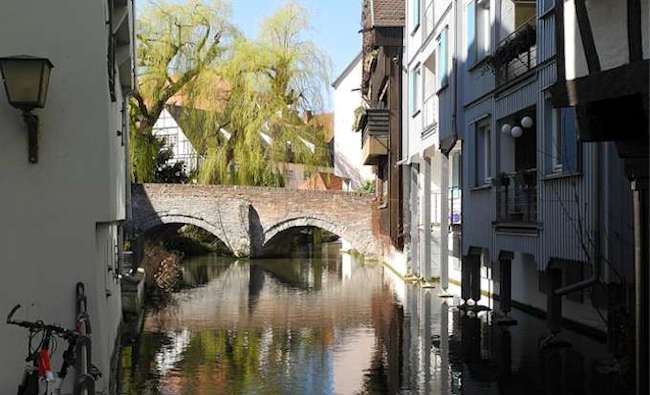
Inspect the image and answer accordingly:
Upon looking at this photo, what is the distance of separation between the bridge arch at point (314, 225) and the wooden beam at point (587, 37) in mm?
30824

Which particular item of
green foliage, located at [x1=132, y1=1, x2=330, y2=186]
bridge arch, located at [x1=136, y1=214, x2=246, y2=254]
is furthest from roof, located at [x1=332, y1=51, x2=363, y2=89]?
bridge arch, located at [x1=136, y1=214, x2=246, y2=254]

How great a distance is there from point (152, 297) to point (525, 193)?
32.1ft

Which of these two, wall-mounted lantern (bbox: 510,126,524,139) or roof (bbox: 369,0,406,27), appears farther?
roof (bbox: 369,0,406,27)

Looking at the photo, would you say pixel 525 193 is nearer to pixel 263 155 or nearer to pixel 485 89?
pixel 485 89

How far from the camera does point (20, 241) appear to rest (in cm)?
730

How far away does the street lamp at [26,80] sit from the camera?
691cm

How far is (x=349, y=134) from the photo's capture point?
201 ft

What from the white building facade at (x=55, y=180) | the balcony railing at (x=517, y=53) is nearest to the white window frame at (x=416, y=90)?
the balcony railing at (x=517, y=53)

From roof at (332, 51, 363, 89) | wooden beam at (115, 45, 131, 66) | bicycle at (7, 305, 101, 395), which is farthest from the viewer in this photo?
roof at (332, 51, 363, 89)

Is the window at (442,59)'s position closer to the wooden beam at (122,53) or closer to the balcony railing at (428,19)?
the balcony railing at (428,19)

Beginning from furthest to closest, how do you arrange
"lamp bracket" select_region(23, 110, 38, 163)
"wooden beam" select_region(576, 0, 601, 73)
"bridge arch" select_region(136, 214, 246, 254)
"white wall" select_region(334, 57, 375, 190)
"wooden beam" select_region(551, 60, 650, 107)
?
"white wall" select_region(334, 57, 375, 190) → "bridge arch" select_region(136, 214, 246, 254) → "wooden beam" select_region(576, 0, 601, 73) → "lamp bracket" select_region(23, 110, 38, 163) → "wooden beam" select_region(551, 60, 650, 107)

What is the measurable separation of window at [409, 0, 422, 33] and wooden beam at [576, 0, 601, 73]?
15.3m

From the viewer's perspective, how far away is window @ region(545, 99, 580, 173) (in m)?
11.4

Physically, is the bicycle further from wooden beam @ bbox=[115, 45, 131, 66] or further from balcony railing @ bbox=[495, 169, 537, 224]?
balcony railing @ bbox=[495, 169, 537, 224]
